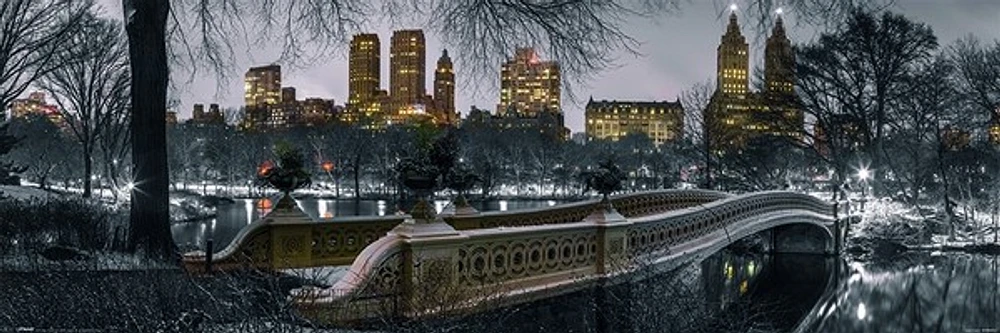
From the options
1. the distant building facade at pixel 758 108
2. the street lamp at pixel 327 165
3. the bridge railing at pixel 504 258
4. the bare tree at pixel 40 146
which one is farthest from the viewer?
the street lamp at pixel 327 165

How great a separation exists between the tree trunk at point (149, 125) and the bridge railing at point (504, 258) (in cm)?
558

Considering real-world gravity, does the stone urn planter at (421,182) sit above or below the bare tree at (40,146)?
below

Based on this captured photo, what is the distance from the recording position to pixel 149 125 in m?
Answer: 13.8

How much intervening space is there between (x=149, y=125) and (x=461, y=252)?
671cm

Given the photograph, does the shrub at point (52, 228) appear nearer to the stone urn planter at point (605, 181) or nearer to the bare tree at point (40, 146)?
the stone urn planter at point (605, 181)

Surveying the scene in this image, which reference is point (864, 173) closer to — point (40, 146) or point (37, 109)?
point (37, 109)

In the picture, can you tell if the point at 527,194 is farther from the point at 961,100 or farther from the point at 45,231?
the point at 45,231

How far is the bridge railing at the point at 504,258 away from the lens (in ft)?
27.8

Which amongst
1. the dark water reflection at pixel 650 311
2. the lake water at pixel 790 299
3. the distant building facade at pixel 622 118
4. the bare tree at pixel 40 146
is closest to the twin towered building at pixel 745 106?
the lake water at pixel 790 299

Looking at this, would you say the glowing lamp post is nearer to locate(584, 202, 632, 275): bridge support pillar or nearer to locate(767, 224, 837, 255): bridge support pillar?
locate(767, 224, 837, 255): bridge support pillar

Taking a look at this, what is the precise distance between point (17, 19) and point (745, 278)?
25.8 meters

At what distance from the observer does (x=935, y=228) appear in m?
37.0

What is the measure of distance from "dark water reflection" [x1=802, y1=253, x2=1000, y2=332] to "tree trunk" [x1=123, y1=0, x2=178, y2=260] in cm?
1416

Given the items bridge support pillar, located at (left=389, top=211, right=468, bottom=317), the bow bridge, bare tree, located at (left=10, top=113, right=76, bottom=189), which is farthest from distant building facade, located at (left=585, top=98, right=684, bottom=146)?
bridge support pillar, located at (left=389, top=211, right=468, bottom=317)
